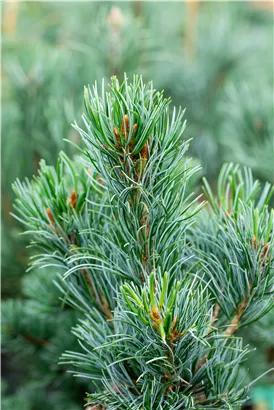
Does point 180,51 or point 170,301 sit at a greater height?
point 180,51

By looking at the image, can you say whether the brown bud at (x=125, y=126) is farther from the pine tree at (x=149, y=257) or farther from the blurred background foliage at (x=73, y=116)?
the blurred background foliage at (x=73, y=116)

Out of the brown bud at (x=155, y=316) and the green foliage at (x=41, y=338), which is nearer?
the brown bud at (x=155, y=316)

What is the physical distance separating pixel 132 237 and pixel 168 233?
19 mm

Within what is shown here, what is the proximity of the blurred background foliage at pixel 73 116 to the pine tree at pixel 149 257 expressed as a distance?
98 mm

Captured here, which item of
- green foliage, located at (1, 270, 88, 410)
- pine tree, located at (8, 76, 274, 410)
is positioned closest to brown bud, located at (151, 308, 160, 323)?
pine tree, located at (8, 76, 274, 410)

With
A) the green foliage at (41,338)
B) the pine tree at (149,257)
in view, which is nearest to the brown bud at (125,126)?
the pine tree at (149,257)

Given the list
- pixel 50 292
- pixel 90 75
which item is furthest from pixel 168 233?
pixel 90 75

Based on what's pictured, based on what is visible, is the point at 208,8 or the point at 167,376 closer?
the point at 167,376

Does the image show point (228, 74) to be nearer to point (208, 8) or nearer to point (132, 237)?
point (208, 8)

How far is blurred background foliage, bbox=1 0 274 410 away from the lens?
1.36ft

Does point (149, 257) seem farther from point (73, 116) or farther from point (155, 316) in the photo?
point (73, 116)

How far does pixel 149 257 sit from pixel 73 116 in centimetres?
24

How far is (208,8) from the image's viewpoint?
1023mm

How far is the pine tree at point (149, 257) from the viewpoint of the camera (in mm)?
225
